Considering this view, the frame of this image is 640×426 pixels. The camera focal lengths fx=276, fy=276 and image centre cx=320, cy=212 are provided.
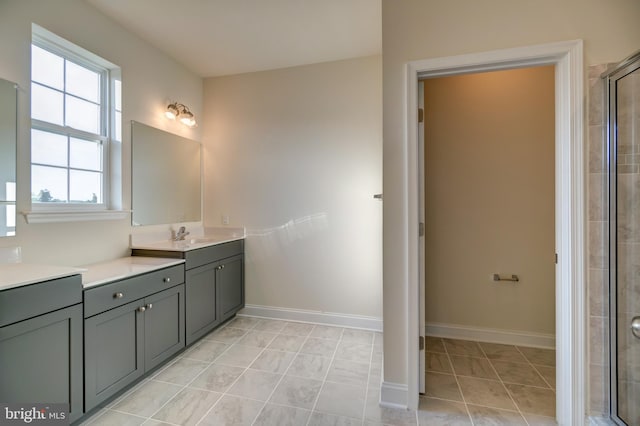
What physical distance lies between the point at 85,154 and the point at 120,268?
982 millimetres

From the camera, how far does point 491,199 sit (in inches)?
100

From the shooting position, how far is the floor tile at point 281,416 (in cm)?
160

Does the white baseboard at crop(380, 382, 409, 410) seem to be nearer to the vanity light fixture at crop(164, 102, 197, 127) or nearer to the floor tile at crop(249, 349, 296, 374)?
the floor tile at crop(249, 349, 296, 374)

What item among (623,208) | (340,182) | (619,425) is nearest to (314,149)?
(340,182)

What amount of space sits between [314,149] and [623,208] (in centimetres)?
236

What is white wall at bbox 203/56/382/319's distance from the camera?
2.86m

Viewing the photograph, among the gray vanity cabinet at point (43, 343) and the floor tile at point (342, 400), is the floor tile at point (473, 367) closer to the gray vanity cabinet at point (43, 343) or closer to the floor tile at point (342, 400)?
the floor tile at point (342, 400)

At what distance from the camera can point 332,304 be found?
297 centimetres

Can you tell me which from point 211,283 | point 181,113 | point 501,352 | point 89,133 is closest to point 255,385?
point 211,283

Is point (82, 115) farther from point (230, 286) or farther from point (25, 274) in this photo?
point (230, 286)

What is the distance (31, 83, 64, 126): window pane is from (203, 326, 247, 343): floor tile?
7.05 ft

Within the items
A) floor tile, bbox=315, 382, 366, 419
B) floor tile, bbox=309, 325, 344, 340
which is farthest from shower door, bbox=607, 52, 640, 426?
floor tile, bbox=309, 325, 344, 340

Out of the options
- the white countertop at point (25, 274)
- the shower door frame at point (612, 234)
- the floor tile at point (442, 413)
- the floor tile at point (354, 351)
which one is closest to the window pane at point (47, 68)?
the white countertop at point (25, 274)

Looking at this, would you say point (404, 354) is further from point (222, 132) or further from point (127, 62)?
point (127, 62)
